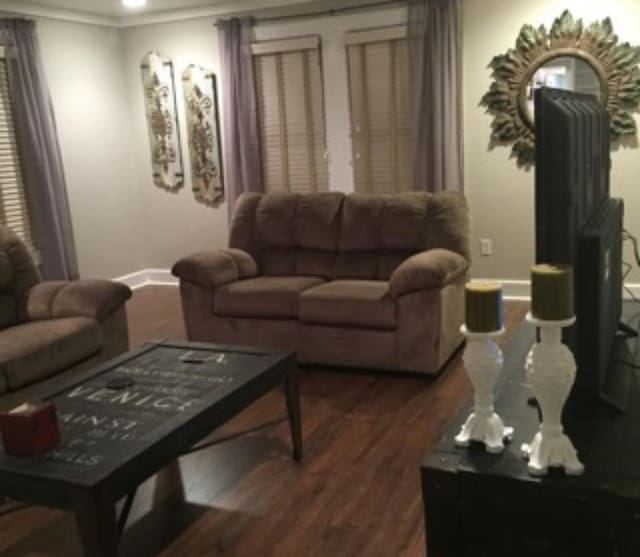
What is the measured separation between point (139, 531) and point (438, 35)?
389cm

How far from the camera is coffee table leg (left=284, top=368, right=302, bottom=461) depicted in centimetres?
274

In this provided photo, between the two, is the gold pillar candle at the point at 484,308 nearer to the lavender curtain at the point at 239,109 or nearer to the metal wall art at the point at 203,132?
the lavender curtain at the point at 239,109

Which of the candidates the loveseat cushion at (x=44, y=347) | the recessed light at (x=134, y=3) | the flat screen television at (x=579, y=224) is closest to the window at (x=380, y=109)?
the recessed light at (x=134, y=3)

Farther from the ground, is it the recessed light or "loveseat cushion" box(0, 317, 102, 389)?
the recessed light

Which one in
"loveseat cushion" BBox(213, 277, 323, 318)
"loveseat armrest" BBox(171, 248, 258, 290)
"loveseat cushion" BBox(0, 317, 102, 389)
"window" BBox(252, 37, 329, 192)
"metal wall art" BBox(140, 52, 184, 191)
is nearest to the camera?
"loveseat cushion" BBox(0, 317, 102, 389)

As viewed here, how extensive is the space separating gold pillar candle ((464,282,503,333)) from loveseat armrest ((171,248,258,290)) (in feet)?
8.68

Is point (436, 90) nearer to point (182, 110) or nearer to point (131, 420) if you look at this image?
point (182, 110)

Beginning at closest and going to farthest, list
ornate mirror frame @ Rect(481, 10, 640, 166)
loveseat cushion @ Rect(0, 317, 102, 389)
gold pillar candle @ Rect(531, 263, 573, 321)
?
gold pillar candle @ Rect(531, 263, 573, 321) → loveseat cushion @ Rect(0, 317, 102, 389) → ornate mirror frame @ Rect(481, 10, 640, 166)

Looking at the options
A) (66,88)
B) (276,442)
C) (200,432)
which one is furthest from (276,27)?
(200,432)

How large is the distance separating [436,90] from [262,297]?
2.15 m

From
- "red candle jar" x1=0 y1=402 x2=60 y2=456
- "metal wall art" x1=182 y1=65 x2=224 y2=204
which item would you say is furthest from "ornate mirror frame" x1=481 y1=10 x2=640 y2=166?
"red candle jar" x1=0 y1=402 x2=60 y2=456

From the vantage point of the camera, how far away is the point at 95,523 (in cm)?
178

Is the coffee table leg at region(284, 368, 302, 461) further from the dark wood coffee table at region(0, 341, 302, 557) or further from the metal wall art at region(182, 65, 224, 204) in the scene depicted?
the metal wall art at region(182, 65, 224, 204)

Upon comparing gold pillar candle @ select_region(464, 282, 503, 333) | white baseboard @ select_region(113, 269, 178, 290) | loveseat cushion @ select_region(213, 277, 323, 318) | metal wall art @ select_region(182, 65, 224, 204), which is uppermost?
metal wall art @ select_region(182, 65, 224, 204)
